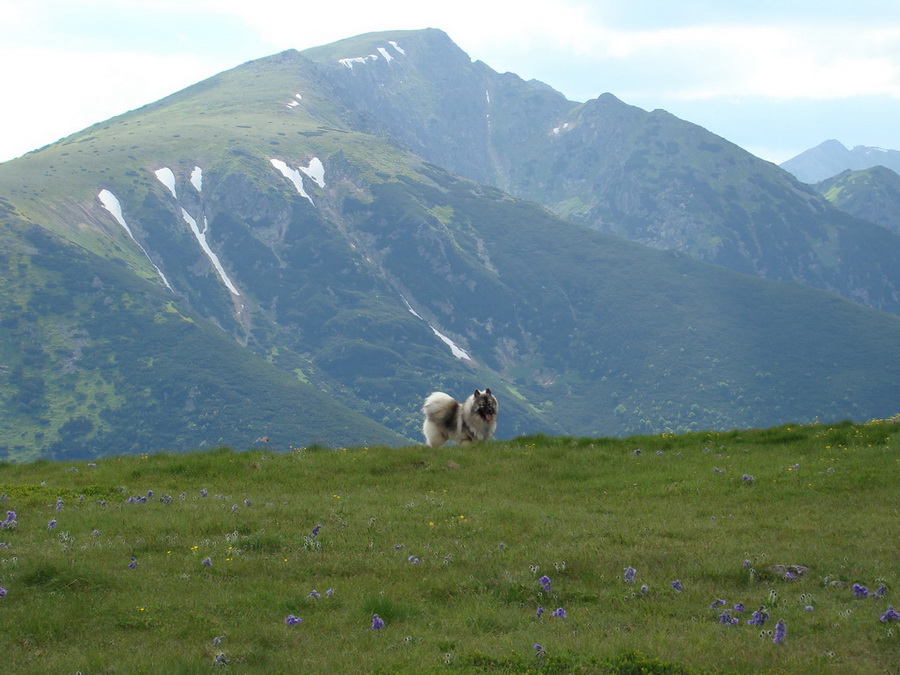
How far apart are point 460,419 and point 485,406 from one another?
4.03ft

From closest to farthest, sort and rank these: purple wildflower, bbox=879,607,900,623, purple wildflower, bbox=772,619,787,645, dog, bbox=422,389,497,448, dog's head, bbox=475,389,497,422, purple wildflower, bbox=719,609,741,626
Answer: purple wildflower, bbox=772,619,787,645
purple wildflower, bbox=879,607,900,623
purple wildflower, bbox=719,609,741,626
dog's head, bbox=475,389,497,422
dog, bbox=422,389,497,448

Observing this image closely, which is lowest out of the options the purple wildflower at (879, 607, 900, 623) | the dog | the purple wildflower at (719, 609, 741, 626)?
the purple wildflower at (719, 609, 741, 626)

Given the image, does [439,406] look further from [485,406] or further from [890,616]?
[890,616]

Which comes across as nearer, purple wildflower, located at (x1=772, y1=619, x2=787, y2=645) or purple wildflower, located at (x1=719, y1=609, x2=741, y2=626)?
purple wildflower, located at (x1=772, y1=619, x2=787, y2=645)

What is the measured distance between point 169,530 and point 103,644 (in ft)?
21.4

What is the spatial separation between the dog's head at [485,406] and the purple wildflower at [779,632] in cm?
2039

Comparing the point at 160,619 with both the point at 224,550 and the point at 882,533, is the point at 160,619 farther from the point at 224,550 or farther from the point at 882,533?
the point at 882,533

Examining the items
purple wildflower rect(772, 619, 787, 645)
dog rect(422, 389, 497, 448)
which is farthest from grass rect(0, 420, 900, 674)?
dog rect(422, 389, 497, 448)

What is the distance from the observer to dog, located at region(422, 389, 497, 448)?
33.1 metres

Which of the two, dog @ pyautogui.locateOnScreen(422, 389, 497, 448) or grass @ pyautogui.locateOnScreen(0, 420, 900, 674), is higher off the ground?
dog @ pyautogui.locateOnScreen(422, 389, 497, 448)

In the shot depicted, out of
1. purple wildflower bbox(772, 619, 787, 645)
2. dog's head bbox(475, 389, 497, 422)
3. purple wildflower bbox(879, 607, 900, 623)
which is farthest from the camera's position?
dog's head bbox(475, 389, 497, 422)

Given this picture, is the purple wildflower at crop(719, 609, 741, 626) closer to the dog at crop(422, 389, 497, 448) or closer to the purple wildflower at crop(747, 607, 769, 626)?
the purple wildflower at crop(747, 607, 769, 626)

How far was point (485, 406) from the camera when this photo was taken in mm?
33062

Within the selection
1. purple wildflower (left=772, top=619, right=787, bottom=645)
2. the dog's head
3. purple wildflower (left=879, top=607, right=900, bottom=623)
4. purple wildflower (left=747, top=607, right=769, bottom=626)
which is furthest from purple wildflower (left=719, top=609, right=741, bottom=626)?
the dog's head
